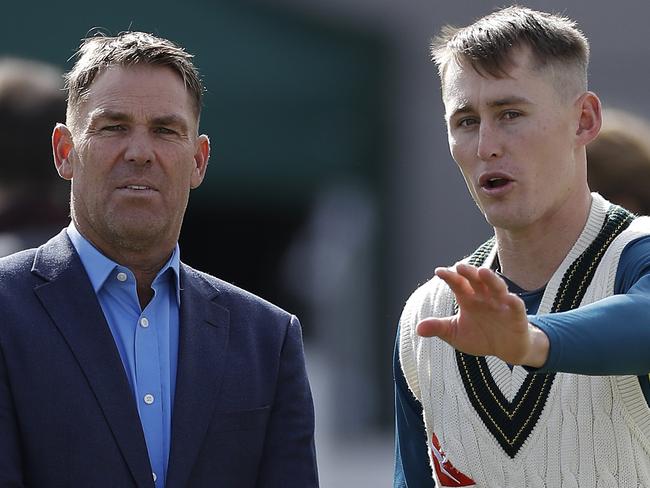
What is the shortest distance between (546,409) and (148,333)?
3.24 ft

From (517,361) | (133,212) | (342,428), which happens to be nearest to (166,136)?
(133,212)

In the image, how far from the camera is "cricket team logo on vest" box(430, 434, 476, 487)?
3418mm

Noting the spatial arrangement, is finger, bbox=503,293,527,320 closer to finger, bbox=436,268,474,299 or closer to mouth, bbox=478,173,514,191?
finger, bbox=436,268,474,299

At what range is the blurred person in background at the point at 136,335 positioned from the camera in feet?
10.4

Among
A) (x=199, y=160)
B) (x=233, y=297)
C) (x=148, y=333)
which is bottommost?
(x=148, y=333)

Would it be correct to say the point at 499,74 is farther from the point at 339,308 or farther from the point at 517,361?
the point at 339,308

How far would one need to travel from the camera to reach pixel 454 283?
8.97 ft

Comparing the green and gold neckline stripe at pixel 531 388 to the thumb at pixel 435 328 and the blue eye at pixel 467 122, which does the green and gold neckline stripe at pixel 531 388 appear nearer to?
the blue eye at pixel 467 122

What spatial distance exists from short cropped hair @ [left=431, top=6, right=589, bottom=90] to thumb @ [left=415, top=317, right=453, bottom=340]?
0.84m

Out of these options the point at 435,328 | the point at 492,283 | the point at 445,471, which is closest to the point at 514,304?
the point at 492,283

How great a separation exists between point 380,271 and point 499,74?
826 centimetres

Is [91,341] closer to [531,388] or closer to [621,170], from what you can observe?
[531,388]

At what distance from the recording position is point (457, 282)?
8.98 ft

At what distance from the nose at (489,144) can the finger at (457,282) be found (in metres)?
0.65
